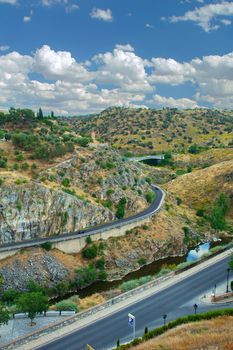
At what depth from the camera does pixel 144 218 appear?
94375 mm

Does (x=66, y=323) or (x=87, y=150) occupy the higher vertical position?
(x=87, y=150)

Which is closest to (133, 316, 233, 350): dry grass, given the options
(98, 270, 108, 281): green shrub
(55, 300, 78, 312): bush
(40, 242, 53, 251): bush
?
(55, 300, 78, 312): bush

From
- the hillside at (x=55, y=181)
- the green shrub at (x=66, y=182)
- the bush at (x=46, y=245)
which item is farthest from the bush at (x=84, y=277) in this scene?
the green shrub at (x=66, y=182)

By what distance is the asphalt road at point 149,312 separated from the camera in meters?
40.2

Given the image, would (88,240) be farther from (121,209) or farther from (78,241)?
(121,209)

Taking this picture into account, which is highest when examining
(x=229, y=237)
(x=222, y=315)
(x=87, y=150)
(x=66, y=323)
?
(x=87, y=150)

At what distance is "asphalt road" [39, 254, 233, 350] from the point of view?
1582 inches

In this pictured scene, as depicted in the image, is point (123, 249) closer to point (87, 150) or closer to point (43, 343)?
point (87, 150)

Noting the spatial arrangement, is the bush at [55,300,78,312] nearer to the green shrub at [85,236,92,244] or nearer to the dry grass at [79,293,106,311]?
the dry grass at [79,293,106,311]

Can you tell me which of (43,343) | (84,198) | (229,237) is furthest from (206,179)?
(43,343)

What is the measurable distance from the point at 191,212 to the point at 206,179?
20.7 metres

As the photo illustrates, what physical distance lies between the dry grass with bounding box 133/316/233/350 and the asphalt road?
7.58 metres

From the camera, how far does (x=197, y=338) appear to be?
30484mm

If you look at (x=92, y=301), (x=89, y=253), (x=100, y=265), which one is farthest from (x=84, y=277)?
(x=92, y=301)
